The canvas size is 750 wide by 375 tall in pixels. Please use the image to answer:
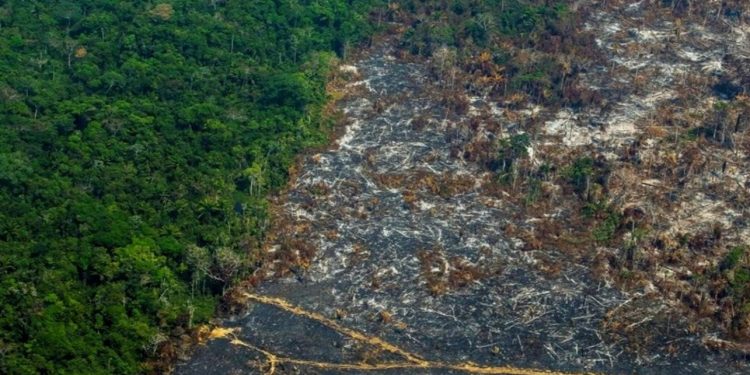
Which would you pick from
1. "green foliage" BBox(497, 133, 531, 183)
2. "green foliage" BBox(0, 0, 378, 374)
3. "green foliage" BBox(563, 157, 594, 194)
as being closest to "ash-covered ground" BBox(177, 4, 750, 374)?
"green foliage" BBox(497, 133, 531, 183)

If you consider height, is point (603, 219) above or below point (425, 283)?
above

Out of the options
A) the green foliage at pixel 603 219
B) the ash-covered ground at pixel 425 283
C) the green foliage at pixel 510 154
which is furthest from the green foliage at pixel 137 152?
the green foliage at pixel 603 219

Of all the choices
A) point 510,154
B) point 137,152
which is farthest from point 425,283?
point 137,152

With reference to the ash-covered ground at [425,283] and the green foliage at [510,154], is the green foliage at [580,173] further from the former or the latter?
the green foliage at [510,154]

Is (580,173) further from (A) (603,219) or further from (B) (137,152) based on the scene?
(B) (137,152)

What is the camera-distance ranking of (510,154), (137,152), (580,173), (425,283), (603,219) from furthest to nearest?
(510,154)
(580,173)
(137,152)
(603,219)
(425,283)

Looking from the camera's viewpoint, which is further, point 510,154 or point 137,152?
point 510,154

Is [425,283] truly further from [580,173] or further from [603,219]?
[580,173]

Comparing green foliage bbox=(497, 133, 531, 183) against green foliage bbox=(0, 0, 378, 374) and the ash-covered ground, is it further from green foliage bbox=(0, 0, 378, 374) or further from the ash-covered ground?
green foliage bbox=(0, 0, 378, 374)

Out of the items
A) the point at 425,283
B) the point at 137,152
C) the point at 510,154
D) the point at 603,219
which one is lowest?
the point at 425,283

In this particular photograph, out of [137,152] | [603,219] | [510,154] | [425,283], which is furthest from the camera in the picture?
[510,154]
